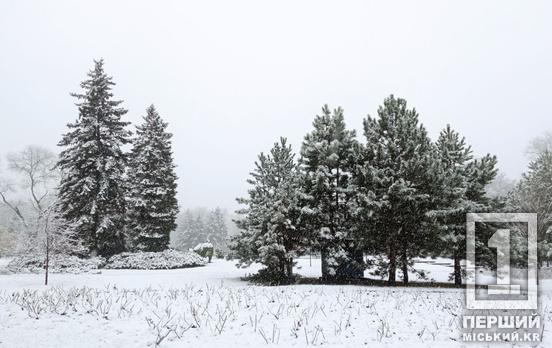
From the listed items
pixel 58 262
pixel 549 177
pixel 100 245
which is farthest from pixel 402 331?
pixel 100 245

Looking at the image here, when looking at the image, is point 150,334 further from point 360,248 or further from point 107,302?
point 360,248

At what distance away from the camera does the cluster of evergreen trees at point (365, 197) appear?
20391mm

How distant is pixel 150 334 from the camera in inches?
371

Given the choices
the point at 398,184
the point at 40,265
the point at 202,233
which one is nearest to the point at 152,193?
the point at 40,265

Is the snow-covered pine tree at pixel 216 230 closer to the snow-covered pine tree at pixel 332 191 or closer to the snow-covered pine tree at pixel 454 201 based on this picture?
the snow-covered pine tree at pixel 332 191

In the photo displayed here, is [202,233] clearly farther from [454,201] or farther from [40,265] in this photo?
[454,201]

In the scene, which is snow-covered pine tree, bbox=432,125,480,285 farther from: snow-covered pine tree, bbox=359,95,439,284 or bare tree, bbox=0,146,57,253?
bare tree, bbox=0,146,57,253

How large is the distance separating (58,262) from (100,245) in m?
6.52

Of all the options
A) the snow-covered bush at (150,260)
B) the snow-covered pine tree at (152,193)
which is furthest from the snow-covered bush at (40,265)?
the snow-covered pine tree at (152,193)

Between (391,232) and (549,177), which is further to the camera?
(549,177)

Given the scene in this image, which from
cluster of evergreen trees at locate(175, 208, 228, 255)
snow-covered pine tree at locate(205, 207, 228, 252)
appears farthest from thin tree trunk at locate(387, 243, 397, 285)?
snow-covered pine tree at locate(205, 207, 228, 252)

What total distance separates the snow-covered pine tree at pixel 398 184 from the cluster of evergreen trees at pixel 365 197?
2.1 inches

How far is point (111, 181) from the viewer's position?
33.3 meters

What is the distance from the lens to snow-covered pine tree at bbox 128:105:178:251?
34.5 meters
